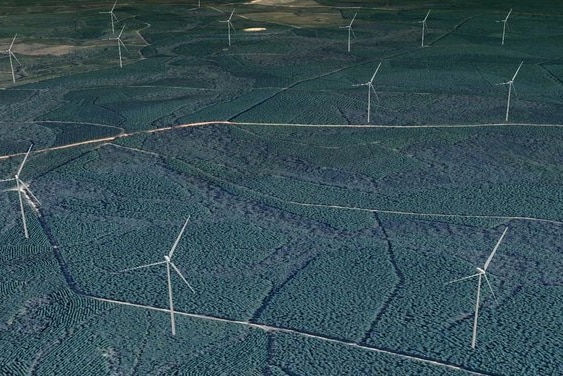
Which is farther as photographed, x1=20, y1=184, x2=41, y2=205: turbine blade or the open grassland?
x1=20, y1=184, x2=41, y2=205: turbine blade

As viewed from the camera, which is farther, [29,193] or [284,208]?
[29,193]

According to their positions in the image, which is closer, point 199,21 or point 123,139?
point 123,139

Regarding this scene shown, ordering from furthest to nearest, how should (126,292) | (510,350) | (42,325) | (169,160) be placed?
(169,160)
(126,292)
(42,325)
(510,350)

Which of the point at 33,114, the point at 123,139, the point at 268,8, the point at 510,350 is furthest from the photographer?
the point at 268,8

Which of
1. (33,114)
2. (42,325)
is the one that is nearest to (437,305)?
(42,325)

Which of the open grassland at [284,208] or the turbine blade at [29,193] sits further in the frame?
the turbine blade at [29,193]

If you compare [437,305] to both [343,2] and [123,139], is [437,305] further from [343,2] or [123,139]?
[343,2]

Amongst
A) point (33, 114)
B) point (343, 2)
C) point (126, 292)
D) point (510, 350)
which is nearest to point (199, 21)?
point (343, 2)
